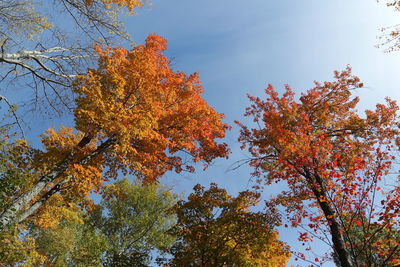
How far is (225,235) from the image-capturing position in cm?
975

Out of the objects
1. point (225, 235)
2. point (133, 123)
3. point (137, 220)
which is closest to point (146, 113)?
point (133, 123)

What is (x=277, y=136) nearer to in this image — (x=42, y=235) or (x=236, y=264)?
(x=236, y=264)

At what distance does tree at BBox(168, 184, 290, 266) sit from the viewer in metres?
9.60

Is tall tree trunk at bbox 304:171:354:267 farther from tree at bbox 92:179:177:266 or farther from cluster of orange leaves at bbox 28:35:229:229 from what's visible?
tree at bbox 92:179:177:266

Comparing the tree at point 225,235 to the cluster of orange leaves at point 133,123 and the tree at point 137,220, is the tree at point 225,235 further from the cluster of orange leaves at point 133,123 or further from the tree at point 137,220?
the tree at point 137,220

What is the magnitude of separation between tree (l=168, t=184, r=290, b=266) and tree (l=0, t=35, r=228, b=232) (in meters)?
2.09

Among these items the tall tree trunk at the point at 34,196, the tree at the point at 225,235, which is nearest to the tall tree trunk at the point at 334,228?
the tree at the point at 225,235

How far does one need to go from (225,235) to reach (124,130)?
19.4 feet

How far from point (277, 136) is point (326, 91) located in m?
3.94

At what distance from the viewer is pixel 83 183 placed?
24.5 ft

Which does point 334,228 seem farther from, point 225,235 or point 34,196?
point 34,196

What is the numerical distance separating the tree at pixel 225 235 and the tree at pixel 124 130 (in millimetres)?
2087

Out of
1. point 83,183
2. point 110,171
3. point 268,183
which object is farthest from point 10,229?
point 268,183

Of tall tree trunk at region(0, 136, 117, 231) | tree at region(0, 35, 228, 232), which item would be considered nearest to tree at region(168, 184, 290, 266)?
tree at region(0, 35, 228, 232)
